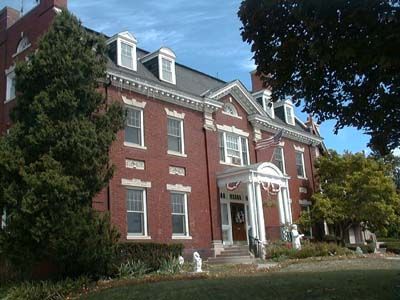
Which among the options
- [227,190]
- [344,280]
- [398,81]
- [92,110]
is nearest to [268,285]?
[344,280]

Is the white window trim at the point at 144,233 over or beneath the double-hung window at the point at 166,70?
beneath

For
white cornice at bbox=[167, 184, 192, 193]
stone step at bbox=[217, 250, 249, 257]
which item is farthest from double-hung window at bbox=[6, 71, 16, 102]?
stone step at bbox=[217, 250, 249, 257]

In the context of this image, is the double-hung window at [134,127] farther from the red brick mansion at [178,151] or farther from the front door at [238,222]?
the front door at [238,222]

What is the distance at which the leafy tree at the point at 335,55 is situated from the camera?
6902 mm

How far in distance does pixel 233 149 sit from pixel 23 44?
11.4 metres

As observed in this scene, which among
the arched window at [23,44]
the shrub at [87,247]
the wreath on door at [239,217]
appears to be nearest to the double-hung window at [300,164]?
the wreath on door at [239,217]

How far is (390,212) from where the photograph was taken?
1097 inches

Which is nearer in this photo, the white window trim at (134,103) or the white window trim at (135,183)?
the white window trim at (135,183)

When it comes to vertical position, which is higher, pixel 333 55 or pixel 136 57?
pixel 136 57

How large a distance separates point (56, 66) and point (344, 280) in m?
10.2

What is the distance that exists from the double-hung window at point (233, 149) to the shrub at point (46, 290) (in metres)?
12.8

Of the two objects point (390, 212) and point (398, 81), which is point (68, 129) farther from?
point (390, 212)

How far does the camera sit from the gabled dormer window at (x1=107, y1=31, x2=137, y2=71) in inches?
870

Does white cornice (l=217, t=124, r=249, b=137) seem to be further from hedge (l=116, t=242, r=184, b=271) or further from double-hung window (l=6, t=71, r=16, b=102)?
double-hung window (l=6, t=71, r=16, b=102)
